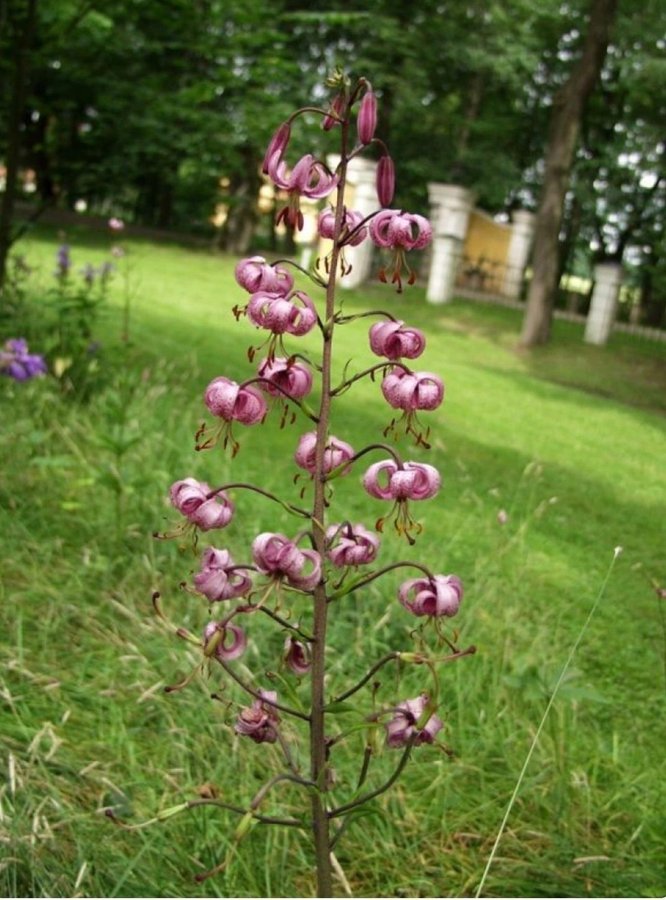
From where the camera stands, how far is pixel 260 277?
120 cm

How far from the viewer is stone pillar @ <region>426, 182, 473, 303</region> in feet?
9.70

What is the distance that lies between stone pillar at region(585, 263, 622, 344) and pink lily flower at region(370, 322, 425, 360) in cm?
135

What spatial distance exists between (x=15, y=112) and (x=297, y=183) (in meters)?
3.59

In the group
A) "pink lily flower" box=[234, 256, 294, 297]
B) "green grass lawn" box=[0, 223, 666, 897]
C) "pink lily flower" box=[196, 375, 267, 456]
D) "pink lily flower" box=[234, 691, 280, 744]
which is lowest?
"green grass lawn" box=[0, 223, 666, 897]

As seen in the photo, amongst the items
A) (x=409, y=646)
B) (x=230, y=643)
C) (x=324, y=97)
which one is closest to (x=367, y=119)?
(x=230, y=643)

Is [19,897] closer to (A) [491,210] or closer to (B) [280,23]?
(A) [491,210]

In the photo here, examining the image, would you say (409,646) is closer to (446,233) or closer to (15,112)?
(446,233)

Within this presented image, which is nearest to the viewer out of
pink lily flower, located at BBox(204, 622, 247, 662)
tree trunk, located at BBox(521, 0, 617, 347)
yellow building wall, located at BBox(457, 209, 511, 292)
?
pink lily flower, located at BBox(204, 622, 247, 662)

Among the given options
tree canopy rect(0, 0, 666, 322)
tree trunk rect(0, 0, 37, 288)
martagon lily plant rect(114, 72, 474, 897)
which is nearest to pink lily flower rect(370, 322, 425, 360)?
martagon lily plant rect(114, 72, 474, 897)

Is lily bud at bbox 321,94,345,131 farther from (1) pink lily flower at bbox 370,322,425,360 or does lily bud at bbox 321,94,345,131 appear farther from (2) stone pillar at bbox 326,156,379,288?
(2) stone pillar at bbox 326,156,379,288

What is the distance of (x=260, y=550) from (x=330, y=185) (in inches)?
15.3

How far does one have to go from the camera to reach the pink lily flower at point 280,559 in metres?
1.16

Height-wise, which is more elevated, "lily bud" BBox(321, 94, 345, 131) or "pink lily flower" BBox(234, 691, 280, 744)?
"lily bud" BBox(321, 94, 345, 131)

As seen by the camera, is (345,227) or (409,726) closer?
(345,227)
